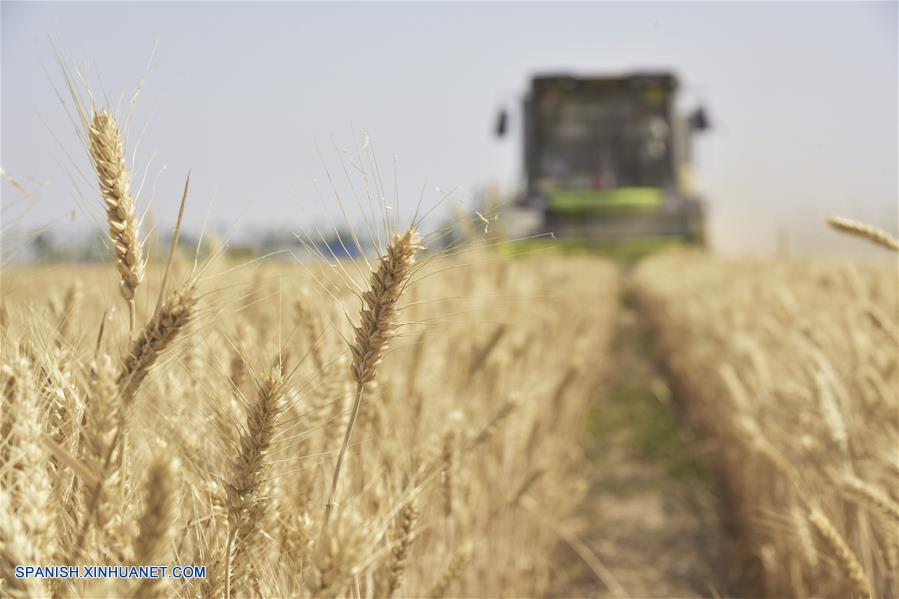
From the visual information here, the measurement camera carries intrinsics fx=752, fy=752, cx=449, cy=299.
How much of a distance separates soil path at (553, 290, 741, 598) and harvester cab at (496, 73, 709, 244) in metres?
5.24

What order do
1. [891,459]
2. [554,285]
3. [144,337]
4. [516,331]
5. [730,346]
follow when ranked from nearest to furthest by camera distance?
[144,337]
[891,459]
[516,331]
[730,346]
[554,285]

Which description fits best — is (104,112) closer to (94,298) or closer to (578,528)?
(94,298)

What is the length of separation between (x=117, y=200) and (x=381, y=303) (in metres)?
0.31

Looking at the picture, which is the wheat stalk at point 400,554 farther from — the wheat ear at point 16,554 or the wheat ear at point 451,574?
the wheat ear at point 16,554

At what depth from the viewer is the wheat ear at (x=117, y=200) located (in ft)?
2.58

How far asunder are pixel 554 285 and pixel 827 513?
3.36 metres

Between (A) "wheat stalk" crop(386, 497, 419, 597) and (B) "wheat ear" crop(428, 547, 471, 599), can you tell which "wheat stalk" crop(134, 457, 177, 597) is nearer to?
(A) "wheat stalk" crop(386, 497, 419, 597)

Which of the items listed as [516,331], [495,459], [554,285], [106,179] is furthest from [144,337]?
[554,285]

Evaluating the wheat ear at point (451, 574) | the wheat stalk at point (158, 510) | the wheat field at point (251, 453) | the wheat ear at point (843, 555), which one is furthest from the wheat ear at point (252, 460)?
the wheat ear at point (843, 555)

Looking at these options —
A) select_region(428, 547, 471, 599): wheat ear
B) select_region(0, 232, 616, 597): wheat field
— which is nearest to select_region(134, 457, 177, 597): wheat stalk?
select_region(0, 232, 616, 597): wheat field

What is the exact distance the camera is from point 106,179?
0.80m

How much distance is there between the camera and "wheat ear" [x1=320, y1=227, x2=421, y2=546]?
29.0 inches

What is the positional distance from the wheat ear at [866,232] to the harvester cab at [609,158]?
886 cm

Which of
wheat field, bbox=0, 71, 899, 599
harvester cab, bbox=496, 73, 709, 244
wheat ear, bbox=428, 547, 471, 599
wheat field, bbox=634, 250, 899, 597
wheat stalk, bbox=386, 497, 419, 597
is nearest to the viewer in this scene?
wheat field, bbox=0, 71, 899, 599
